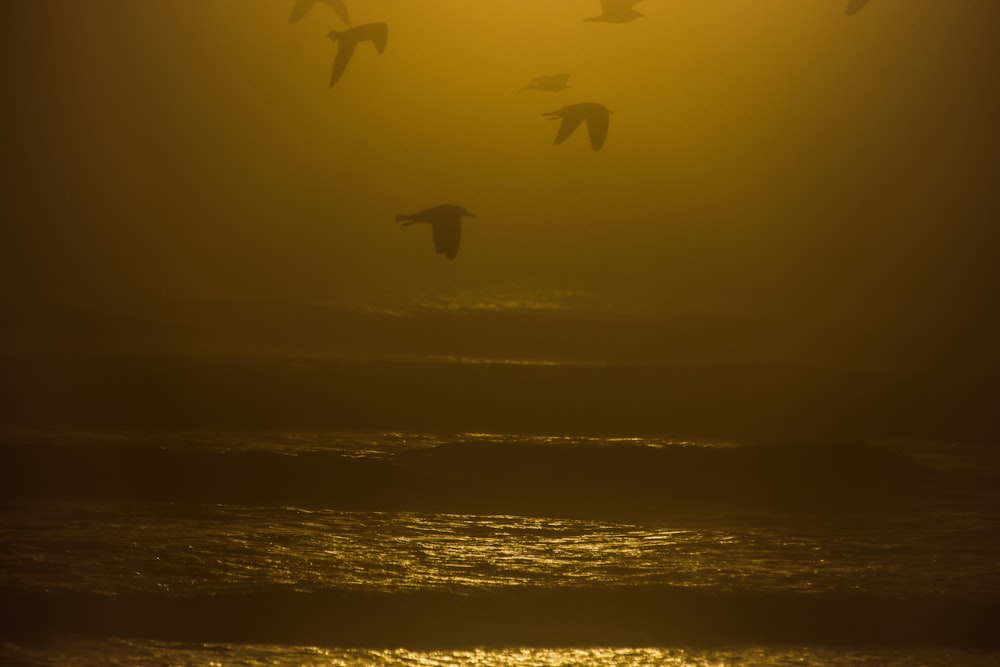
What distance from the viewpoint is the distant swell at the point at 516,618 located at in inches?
208

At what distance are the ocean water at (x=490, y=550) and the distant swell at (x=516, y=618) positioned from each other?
1cm

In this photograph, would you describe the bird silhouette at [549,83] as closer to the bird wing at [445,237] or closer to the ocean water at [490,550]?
the bird wing at [445,237]

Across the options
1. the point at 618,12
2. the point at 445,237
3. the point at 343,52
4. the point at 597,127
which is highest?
the point at 618,12

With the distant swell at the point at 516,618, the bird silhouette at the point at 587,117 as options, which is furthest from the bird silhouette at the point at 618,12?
the distant swell at the point at 516,618

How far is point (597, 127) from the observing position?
1020cm

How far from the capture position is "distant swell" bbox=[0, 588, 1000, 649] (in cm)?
527

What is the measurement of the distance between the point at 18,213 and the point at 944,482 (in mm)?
20612

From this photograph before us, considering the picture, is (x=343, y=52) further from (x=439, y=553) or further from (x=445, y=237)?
(x=439, y=553)

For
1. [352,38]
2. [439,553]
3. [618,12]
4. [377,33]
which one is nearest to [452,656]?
[439,553]

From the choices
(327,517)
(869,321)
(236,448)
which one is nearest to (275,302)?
(869,321)

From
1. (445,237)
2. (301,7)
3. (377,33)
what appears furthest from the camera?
(301,7)

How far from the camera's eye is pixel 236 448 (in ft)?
28.1

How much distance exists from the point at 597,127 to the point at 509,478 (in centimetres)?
324

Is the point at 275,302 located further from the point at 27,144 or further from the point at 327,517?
the point at 27,144
